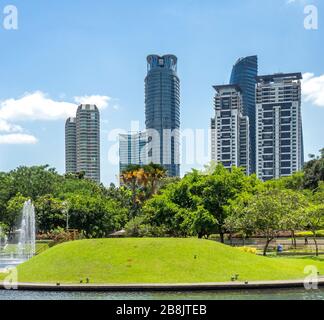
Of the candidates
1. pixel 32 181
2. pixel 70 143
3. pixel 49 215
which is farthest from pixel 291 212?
pixel 70 143

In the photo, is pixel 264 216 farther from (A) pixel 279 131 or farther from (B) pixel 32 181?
(A) pixel 279 131

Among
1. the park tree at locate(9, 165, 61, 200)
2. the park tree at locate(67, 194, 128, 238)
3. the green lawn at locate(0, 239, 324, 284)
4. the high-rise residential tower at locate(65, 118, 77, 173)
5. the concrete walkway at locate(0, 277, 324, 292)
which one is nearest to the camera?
the concrete walkway at locate(0, 277, 324, 292)

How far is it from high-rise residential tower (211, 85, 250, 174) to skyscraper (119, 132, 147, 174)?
44980mm

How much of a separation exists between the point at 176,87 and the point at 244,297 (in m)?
178

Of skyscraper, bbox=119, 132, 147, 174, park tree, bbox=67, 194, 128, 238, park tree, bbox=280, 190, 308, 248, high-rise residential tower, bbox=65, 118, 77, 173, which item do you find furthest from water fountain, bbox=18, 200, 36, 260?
high-rise residential tower, bbox=65, 118, 77, 173

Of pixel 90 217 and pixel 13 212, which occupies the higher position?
pixel 90 217

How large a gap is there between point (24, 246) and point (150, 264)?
29.2m

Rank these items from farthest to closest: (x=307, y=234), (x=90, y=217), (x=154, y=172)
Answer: (x=154, y=172) → (x=90, y=217) → (x=307, y=234)

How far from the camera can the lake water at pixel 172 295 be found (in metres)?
24.5

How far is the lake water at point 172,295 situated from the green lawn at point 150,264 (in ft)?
6.33

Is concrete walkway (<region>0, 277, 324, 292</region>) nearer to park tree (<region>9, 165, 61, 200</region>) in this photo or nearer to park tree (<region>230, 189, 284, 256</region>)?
park tree (<region>230, 189, 284, 256</region>)

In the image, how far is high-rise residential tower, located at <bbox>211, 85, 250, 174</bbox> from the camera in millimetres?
163875

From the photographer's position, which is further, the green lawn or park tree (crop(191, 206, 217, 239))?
park tree (crop(191, 206, 217, 239))

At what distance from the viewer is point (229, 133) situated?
164m
